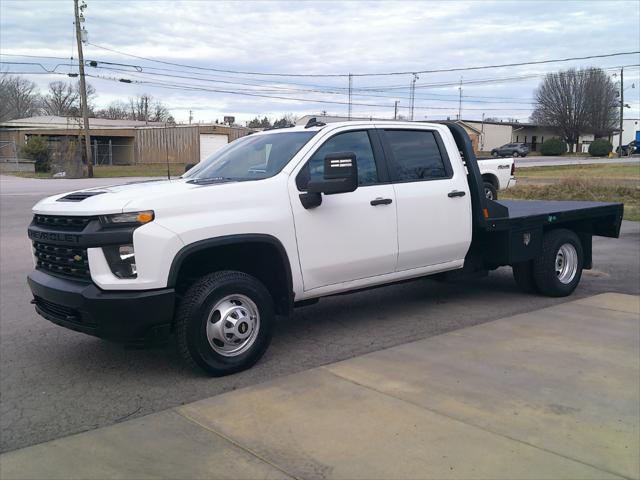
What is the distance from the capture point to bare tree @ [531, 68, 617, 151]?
89.0 metres

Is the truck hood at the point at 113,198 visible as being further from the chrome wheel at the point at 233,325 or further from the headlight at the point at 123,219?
the chrome wheel at the point at 233,325

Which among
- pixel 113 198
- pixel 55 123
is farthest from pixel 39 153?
pixel 113 198

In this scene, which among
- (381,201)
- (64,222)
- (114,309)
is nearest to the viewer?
(114,309)

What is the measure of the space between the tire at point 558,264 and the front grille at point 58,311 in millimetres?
5099

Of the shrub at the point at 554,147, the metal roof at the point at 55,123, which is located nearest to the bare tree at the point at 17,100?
the metal roof at the point at 55,123

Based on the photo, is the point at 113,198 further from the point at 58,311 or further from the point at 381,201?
the point at 381,201

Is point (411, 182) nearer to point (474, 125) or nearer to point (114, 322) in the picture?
point (114, 322)

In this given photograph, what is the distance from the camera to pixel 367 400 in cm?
432

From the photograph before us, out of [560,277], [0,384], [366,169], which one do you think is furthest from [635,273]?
[0,384]

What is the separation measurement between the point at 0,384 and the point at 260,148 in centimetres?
291

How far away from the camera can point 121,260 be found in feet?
14.3

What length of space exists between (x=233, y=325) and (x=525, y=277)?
4.10 m

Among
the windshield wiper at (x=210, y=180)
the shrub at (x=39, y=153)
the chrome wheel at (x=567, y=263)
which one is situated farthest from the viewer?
the shrub at (x=39, y=153)

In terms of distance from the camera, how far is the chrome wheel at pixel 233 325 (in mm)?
4734
